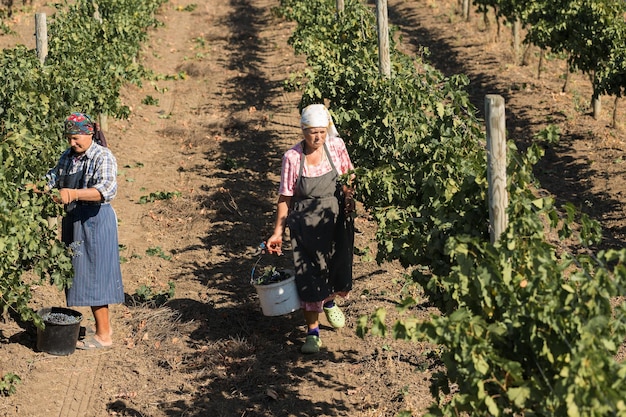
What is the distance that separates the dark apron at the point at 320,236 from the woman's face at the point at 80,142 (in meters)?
1.52

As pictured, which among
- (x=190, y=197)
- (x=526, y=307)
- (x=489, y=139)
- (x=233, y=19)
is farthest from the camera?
(x=233, y=19)

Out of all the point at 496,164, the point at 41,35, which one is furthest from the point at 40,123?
the point at 496,164

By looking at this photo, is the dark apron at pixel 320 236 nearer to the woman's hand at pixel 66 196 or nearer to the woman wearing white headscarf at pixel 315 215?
the woman wearing white headscarf at pixel 315 215

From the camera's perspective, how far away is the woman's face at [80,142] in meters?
6.15

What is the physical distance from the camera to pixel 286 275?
680 cm

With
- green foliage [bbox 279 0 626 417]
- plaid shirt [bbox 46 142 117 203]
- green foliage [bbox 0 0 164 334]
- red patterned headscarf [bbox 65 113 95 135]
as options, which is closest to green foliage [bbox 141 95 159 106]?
green foliage [bbox 0 0 164 334]

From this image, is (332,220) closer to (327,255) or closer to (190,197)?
(327,255)

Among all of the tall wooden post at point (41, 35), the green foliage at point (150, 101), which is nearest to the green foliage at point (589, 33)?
the green foliage at point (150, 101)

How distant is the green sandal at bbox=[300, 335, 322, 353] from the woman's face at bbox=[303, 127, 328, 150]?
56.9 inches

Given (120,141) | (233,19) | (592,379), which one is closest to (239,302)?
(592,379)

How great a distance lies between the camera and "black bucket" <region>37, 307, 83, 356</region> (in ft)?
21.0

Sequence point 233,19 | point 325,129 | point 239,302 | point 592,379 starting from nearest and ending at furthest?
point 592,379
point 325,129
point 239,302
point 233,19

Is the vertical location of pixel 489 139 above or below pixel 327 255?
above

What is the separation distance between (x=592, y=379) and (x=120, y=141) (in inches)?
389
